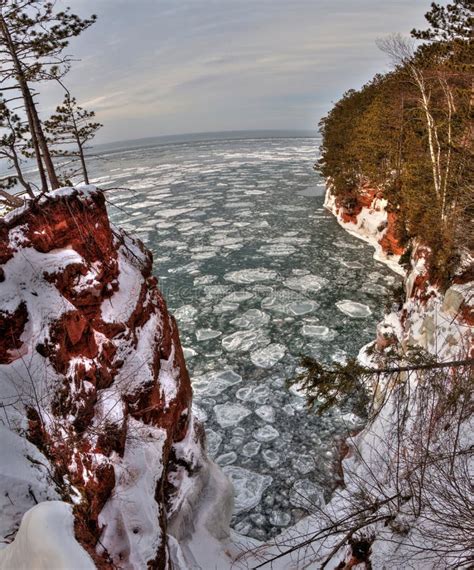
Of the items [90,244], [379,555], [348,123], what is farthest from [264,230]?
[379,555]

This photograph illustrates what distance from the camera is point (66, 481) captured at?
459 centimetres

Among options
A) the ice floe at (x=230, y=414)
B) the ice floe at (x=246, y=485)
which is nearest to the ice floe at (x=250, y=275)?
the ice floe at (x=230, y=414)

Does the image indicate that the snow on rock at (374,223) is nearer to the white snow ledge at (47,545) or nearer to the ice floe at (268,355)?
the ice floe at (268,355)

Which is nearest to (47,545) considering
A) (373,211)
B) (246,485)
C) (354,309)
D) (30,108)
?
(246,485)

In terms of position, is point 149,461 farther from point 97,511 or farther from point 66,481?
point 66,481

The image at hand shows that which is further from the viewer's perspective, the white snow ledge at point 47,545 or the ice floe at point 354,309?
the ice floe at point 354,309

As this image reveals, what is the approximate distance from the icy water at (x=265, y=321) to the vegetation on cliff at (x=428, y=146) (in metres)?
3.68

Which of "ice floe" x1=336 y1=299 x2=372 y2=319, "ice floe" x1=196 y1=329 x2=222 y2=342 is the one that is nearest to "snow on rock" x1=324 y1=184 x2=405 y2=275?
"ice floe" x1=336 y1=299 x2=372 y2=319

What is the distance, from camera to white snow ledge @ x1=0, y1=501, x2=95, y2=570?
2.42m

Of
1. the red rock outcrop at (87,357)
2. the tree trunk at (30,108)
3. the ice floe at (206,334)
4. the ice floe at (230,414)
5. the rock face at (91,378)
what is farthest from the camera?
the ice floe at (206,334)

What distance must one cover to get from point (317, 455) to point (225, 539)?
3137 millimetres

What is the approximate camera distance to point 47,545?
8.18 ft

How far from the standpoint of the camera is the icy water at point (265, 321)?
8.70 m

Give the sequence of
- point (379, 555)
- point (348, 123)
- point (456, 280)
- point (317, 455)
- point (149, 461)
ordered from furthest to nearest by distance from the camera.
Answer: point (348, 123), point (456, 280), point (317, 455), point (149, 461), point (379, 555)
